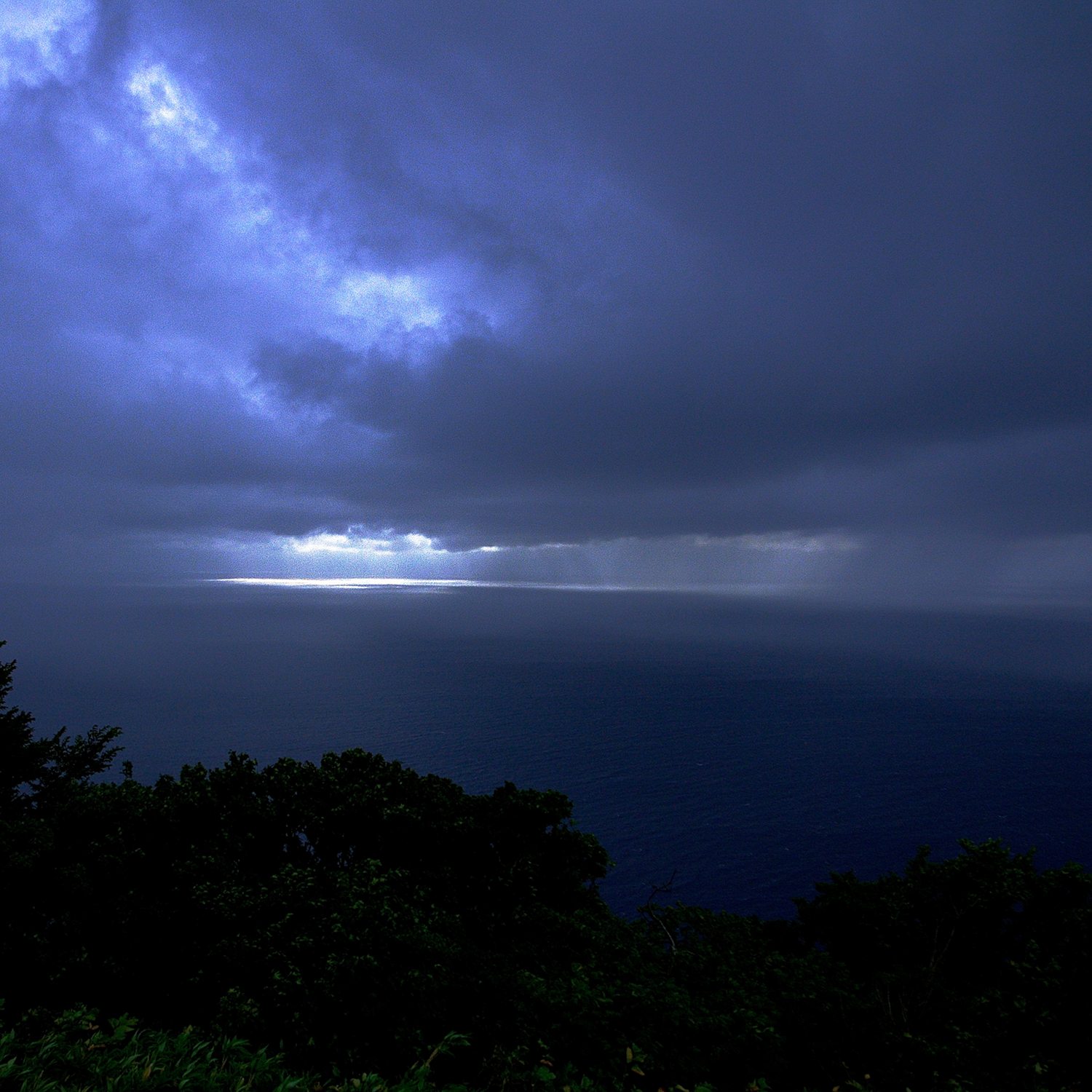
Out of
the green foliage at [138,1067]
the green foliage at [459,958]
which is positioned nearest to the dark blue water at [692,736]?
the green foliage at [459,958]

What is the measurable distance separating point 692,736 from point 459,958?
274 feet

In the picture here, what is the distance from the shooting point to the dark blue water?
57.6 meters

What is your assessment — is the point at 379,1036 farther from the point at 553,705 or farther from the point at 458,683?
the point at 458,683

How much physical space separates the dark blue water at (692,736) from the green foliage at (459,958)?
19825mm

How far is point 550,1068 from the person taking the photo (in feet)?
36.1

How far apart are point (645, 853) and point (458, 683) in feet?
253

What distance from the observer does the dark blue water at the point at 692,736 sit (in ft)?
189

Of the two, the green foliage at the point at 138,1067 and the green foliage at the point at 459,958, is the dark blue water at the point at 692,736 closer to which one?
the green foliage at the point at 459,958

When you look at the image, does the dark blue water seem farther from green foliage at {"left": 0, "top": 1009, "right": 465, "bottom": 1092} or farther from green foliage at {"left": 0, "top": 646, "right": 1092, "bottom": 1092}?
green foliage at {"left": 0, "top": 1009, "right": 465, "bottom": 1092}

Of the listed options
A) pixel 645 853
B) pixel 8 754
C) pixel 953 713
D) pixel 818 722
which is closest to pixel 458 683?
pixel 818 722

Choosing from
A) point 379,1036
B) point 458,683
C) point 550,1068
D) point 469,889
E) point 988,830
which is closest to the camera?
point 550,1068

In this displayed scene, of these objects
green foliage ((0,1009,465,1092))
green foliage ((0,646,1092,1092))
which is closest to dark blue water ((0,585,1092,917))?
green foliage ((0,646,1092,1092))

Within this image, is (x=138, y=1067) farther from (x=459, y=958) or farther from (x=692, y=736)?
(x=692, y=736)

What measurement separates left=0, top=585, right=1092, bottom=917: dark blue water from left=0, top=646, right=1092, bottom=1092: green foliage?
781 inches
